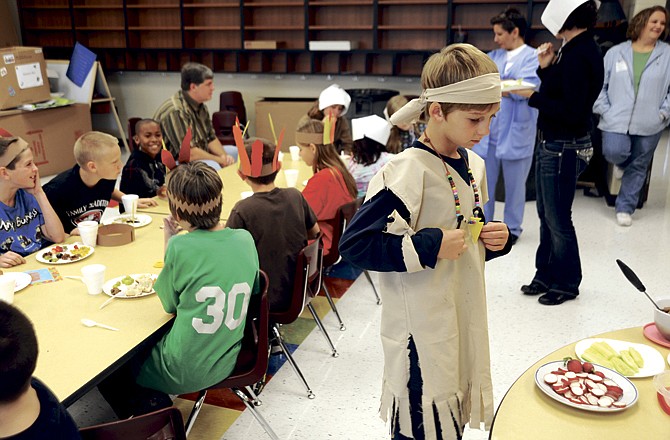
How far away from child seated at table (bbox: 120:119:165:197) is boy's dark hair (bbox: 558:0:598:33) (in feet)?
7.72

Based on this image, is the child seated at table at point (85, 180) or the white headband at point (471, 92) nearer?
the white headband at point (471, 92)

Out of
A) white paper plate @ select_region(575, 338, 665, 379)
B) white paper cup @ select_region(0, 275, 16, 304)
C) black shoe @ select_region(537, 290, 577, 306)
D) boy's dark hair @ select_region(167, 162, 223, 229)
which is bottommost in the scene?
black shoe @ select_region(537, 290, 577, 306)

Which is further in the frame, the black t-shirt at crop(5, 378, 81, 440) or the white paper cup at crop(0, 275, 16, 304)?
the white paper cup at crop(0, 275, 16, 304)

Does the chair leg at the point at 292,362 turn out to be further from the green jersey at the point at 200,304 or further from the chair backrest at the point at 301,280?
the green jersey at the point at 200,304

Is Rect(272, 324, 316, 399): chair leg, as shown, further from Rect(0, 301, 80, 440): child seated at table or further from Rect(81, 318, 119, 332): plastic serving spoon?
Rect(0, 301, 80, 440): child seated at table

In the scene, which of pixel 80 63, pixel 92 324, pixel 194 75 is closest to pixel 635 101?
pixel 194 75

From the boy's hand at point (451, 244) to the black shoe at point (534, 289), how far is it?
233 centimetres

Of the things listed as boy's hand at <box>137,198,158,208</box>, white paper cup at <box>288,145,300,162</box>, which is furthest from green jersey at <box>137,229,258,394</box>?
white paper cup at <box>288,145,300,162</box>

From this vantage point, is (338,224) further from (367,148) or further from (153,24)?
(153,24)

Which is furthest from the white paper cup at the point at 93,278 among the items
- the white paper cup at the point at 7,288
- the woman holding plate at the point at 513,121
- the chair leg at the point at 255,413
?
the woman holding plate at the point at 513,121

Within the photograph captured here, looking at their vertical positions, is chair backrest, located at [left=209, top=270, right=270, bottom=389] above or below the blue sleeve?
below

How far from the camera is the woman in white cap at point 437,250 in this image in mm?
1348

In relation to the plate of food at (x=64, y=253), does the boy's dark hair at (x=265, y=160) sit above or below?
above

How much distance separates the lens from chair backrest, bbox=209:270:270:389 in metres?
1.97
